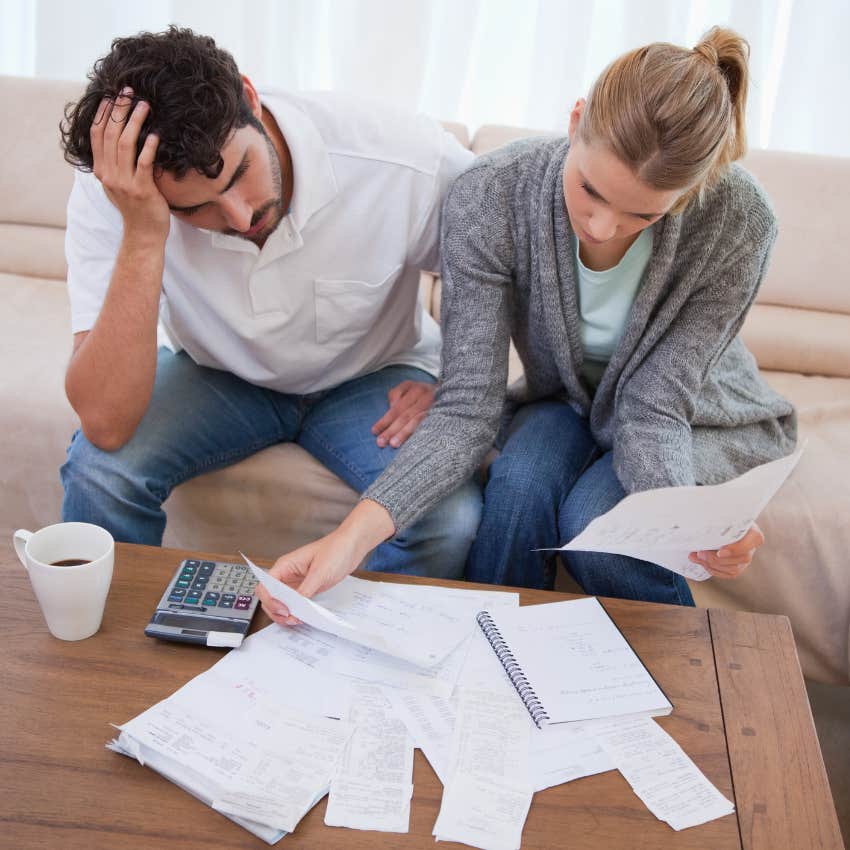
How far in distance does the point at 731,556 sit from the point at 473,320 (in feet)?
1.56

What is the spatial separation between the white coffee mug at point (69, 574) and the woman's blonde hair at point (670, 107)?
2.35 feet

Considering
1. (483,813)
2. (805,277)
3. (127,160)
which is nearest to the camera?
(483,813)

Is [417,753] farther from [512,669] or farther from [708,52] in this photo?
[708,52]

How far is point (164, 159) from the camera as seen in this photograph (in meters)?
1.11

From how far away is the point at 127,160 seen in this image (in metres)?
1.11

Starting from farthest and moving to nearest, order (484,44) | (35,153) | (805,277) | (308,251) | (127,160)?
(484,44), (35,153), (805,277), (308,251), (127,160)

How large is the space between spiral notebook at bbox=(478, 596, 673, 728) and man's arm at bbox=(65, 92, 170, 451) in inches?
23.8

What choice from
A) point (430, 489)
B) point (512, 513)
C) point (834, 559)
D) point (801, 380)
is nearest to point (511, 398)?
point (512, 513)

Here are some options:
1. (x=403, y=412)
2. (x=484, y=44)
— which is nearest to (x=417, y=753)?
(x=403, y=412)

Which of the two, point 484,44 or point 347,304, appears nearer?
point 347,304

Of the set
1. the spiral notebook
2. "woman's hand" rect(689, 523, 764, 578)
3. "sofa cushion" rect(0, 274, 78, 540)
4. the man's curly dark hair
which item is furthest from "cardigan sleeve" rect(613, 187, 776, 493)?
"sofa cushion" rect(0, 274, 78, 540)

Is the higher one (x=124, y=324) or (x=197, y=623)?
(x=124, y=324)

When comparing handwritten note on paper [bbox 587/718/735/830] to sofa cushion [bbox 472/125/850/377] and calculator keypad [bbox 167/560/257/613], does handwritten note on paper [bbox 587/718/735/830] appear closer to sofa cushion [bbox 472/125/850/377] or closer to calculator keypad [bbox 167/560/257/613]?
calculator keypad [bbox 167/560/257/613]

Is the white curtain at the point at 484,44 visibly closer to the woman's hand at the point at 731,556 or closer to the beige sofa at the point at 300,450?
the beige sofa at the point at 300,450
